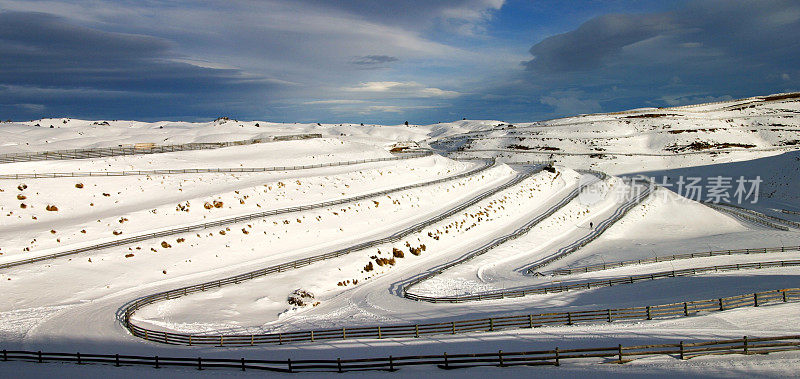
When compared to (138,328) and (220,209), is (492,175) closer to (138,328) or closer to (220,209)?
(220,209)

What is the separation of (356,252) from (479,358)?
23.8 m

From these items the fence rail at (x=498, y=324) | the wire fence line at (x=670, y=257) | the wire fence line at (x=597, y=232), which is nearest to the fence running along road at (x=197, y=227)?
the fence rail at (x=498, y=324)

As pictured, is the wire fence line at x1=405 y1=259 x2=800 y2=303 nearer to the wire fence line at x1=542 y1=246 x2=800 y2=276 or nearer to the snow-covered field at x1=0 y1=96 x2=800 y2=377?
the snow-covered field at x1=0 y1=96 x2=800 y2=377

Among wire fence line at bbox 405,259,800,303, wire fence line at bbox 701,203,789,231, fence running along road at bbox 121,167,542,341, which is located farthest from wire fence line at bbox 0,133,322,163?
wire fence line at bbox 701,203,789,231

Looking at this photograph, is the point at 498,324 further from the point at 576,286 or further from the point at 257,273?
the point at 257,273

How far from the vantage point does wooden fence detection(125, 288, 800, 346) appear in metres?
23.7

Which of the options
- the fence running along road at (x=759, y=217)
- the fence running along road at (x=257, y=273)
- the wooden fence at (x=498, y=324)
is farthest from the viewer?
the fence running along road at (x=759, y=217)

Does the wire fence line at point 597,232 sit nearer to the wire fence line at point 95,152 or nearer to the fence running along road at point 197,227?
the fence running along road at point 197,227

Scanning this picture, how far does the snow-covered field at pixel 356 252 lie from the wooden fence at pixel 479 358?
0.44 meters

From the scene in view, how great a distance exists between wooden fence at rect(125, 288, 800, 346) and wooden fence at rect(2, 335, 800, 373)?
3456 mm

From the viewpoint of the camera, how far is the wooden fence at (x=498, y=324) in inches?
934

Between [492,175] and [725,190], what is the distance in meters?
41.6

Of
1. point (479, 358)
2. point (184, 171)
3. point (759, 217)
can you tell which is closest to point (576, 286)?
point (479, 358)

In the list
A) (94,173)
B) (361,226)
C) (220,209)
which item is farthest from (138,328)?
(94,173)
